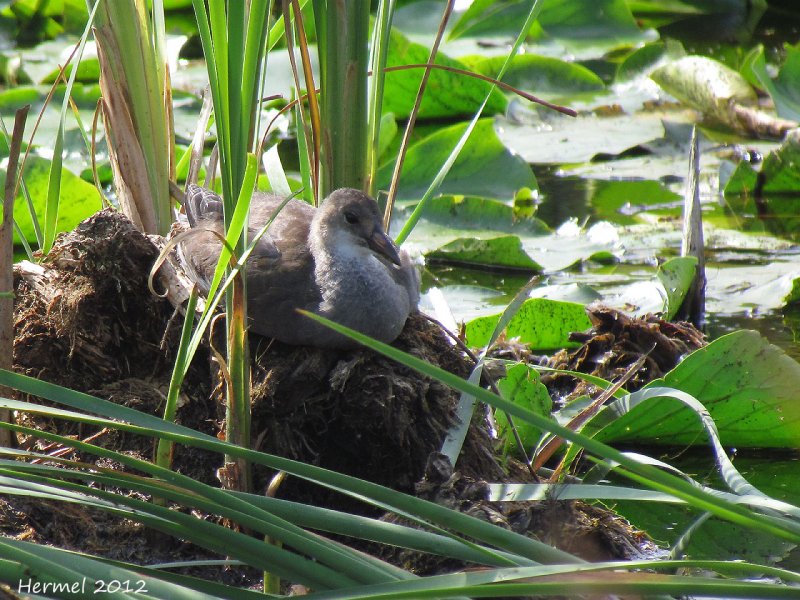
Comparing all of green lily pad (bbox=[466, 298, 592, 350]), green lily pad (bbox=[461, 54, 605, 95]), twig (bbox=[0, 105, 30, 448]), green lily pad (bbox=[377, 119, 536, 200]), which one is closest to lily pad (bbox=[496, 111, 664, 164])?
green lily pad (bbox=[461, 54, 605, 95])

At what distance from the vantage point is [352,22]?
294 cm

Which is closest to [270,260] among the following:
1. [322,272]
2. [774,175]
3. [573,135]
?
[322,272]

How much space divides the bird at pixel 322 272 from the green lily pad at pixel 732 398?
73 centimetres

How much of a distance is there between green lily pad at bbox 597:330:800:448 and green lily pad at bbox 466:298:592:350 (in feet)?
2.32

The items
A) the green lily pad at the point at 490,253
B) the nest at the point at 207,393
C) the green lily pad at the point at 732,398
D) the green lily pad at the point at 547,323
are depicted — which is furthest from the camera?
the green lily pad at the point at 490,253

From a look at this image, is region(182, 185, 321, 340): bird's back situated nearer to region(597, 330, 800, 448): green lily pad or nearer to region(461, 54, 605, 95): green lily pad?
region(597, 330, 800, 448): green lily pad

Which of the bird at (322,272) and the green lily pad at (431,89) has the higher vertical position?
the bird at (322,272)

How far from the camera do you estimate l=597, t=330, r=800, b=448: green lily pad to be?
3.01m

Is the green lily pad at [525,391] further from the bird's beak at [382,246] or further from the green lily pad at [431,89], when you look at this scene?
the green lily pad at [431,89]

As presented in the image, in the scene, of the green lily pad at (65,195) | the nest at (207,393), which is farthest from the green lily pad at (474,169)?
the nest at (207,393)

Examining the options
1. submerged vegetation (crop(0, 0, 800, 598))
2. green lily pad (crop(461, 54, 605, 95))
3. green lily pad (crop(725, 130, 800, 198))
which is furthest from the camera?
green lily pad (crop(461, 54, 605, 95))

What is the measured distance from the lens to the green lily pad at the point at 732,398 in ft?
9.87

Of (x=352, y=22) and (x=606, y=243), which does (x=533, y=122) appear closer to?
(x=606, y=243)

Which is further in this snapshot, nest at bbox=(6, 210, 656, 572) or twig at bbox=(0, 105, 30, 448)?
nest at bbox=(6, 210, 656, 572)
